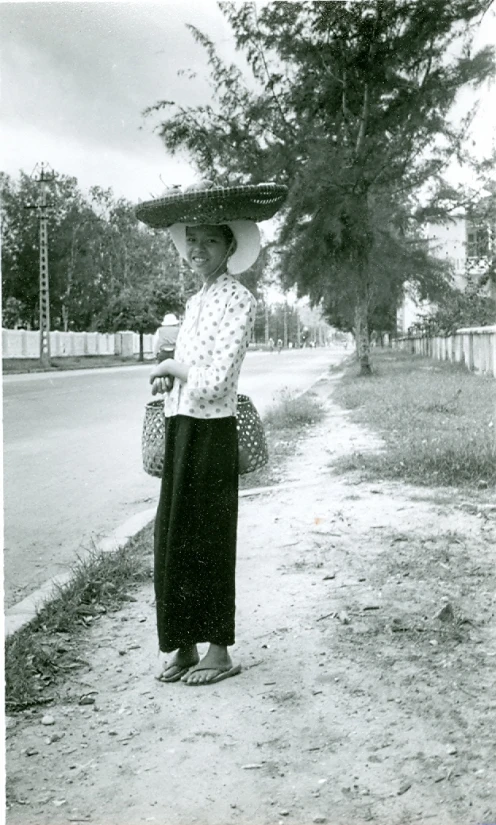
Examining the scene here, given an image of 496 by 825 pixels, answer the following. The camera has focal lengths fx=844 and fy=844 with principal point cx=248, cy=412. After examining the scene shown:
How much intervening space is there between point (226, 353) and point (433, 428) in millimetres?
4992

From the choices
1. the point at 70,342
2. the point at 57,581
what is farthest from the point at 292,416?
the point at 57,581

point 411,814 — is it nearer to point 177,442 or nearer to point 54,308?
point 177,442

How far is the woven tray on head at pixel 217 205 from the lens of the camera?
2.51 metres

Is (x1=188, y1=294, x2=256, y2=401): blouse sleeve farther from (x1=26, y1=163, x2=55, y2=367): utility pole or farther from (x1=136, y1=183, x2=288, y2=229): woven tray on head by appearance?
(x1=26, y1=163, x2=55, y2=367): utility pole

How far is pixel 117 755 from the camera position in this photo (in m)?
2.31

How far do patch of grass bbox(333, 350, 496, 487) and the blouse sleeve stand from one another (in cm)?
327

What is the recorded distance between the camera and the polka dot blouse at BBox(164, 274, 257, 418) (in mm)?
2615

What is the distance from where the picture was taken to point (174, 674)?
2846 mm

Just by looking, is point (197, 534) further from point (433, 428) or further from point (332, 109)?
point (433, 428)

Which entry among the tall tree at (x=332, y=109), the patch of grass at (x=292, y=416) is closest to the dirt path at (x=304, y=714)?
the tall tree at (x=332, y=109)

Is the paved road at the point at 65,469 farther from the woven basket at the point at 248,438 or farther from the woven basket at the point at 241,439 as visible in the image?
the woven basket at the point at 248,438

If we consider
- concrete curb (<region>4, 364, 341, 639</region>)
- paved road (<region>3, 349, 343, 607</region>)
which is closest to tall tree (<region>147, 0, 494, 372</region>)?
paved road (<region>3, 349, 343, 607</region>)

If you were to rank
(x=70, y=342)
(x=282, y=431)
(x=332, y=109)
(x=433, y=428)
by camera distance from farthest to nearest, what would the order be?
(x=282, y=431) → (x=433, y=428) → (x=70, y=342) → (x=332, y=109)

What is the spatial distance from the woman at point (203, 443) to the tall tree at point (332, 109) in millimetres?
550
